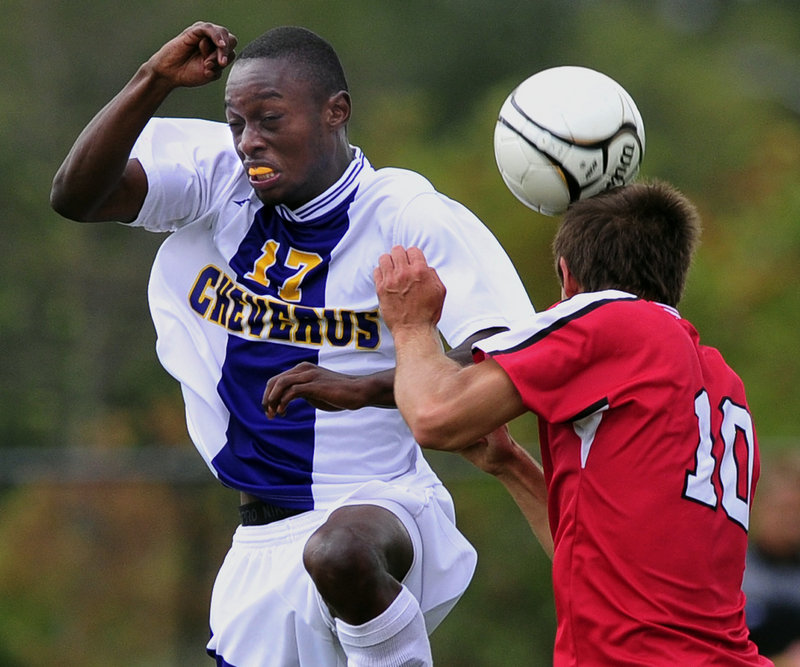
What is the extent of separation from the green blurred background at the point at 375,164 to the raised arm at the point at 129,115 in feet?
24.5

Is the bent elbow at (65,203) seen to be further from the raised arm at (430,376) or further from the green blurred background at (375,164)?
the green blurred background at (375,164)

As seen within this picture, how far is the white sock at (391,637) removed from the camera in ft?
14.6

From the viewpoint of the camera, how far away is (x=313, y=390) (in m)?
4.20

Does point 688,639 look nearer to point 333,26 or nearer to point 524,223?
point 524,223

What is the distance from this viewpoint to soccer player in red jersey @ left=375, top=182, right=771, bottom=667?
13.0 feet

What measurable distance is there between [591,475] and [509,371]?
1.18 ft

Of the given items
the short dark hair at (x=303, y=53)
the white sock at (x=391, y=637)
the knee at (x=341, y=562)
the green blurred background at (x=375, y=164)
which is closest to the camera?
the knee at (x=341, y=562)

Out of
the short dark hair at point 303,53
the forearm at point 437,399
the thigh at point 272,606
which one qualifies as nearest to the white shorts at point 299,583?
the thigh at point 272,606

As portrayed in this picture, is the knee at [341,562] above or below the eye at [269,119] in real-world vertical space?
below

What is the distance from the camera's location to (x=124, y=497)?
12.8 meters

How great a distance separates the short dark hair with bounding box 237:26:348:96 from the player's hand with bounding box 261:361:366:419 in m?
1.12

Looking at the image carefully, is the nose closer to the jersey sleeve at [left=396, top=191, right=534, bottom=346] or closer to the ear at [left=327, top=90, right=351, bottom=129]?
the ear at [left=327, top=90, right=351, bottom=129]

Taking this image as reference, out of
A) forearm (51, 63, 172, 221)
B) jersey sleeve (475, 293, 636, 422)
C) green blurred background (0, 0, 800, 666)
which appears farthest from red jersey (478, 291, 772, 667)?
green blurred background (0, 0, 800, 666)

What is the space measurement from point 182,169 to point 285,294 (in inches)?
21.8
